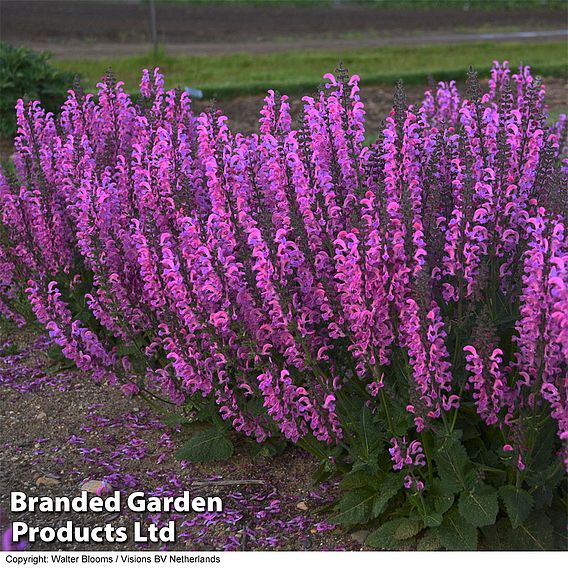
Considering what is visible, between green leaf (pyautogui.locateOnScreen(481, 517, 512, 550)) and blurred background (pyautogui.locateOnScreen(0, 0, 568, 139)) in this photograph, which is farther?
blurred background (pyautogui.locateOnScreen(0, 0, 568, 139))

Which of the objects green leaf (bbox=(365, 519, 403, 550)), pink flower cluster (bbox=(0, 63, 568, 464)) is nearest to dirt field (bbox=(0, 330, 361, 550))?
green leaf (bbox=(365, 519, 403, 550))

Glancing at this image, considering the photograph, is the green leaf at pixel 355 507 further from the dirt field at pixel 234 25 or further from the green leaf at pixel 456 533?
the dirt field at pixel 234 25

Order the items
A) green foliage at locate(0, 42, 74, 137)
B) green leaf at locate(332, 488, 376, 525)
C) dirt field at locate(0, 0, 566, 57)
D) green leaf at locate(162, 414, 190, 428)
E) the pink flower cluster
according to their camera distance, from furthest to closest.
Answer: dirt field at locate(0, 0, 566, 57)
green foliage at locate(0, 42, 74, 137)
green leaf at locate(162, 414, 190, 428)
green leaf at locate(332, 488, 376, 525)
the pink flower cluster

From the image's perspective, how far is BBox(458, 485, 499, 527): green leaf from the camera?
3312mm

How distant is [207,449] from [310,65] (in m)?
16.0

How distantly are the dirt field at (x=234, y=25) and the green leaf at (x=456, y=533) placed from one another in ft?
65.6

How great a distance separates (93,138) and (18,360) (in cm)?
169

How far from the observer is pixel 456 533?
352 cm

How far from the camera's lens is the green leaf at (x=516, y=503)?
328cm

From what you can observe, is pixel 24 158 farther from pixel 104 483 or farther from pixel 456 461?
pixel 456 461

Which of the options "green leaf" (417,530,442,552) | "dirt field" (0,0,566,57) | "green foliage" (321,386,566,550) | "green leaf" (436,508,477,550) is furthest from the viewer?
"dirt field" (0,0,566,57)

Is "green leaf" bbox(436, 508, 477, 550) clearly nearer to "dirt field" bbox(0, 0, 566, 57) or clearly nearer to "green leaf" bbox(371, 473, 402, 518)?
"green leaf" bbox(371, 473, 402, 518)

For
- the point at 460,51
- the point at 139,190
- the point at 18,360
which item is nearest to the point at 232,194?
the point at 139,190

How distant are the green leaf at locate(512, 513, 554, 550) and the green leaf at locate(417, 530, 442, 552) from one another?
0.30 m
